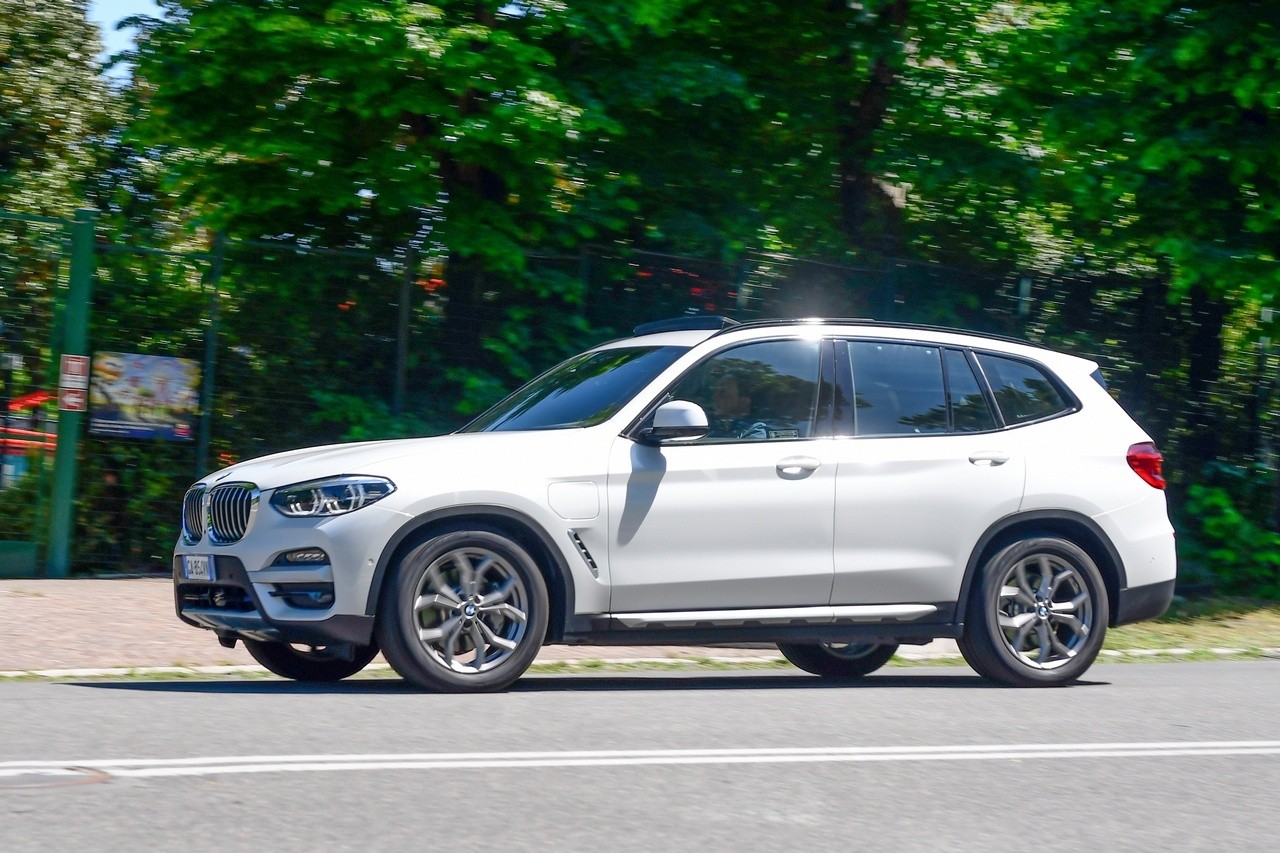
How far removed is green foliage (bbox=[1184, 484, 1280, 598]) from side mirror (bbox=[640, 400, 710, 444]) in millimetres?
8548

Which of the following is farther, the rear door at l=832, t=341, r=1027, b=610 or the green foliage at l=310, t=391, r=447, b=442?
the green foliage at l=310, t=391, r=447, b=442

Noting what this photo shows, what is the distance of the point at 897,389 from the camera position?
884cm

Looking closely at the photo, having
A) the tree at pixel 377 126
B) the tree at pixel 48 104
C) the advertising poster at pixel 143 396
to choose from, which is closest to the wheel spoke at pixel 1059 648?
the tree at pixel 377 126

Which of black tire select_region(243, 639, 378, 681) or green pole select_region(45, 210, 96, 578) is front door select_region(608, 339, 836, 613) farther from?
green pole select_region(45, 210, 96, 578)

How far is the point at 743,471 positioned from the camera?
830cm

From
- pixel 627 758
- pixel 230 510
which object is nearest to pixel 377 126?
pixel 230 510

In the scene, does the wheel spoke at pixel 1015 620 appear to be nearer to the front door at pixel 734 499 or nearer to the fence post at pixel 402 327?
the front door at pixel 734 499

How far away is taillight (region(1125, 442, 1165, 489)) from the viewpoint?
9172 mm

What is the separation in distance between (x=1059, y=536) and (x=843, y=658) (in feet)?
5.18

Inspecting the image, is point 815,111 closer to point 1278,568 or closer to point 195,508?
point 1278,568

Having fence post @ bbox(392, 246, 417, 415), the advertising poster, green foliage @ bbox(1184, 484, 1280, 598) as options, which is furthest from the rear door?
green foliage @ bbox(1184, 484, 1280, 598)

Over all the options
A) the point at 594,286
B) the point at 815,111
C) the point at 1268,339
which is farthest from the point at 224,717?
the point at 1268,339

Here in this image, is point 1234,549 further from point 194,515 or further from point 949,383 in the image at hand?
point 194,515

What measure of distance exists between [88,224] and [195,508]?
500 centimetres
